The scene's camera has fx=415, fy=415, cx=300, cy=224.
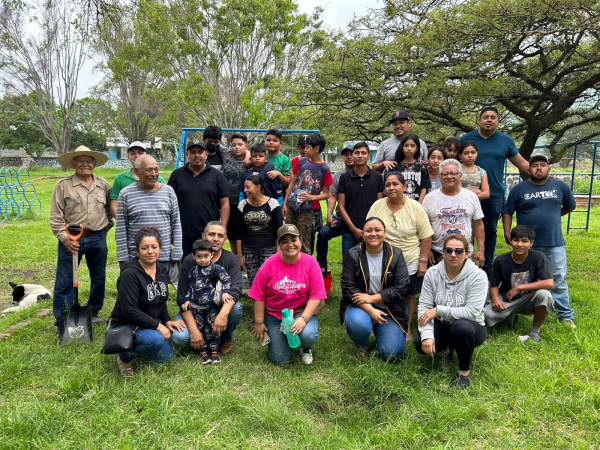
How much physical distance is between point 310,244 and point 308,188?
69 centimetres

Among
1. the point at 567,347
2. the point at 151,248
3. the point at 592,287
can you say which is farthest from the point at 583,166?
the point at 151,248

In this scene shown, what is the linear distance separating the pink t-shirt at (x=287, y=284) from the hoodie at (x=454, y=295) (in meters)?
0.89

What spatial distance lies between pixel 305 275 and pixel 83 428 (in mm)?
1942

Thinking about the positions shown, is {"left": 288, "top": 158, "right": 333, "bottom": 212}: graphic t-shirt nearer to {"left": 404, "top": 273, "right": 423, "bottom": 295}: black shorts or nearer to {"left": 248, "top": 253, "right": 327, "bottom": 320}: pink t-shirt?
{"left": 248, "top": 253, "right": 327, "bottom": 320}: pink t-shirt

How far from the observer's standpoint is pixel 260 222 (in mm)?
4273

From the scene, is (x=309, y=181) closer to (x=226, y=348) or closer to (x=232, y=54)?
(x=226, y=348)

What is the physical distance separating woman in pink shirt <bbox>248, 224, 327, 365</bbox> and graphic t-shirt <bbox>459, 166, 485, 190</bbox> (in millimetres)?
1876

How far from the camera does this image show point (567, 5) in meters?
4.80

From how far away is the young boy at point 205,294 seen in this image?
362 centimetres

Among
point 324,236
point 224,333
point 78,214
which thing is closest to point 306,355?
point 224,333

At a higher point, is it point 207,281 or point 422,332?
point 207,281

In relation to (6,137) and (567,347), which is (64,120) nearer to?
(6,137)

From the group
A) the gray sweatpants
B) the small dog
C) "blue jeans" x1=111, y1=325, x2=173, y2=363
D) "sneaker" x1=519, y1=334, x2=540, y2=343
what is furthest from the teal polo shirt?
the small dog

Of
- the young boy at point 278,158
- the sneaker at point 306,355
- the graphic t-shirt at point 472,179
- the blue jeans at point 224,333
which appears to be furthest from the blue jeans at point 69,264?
the graphic t-shirt at point 472,179
